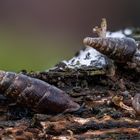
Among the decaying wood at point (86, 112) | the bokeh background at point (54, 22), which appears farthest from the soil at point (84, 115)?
the bokeh background at point (54, 22)

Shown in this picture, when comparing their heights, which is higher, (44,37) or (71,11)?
(71,11)

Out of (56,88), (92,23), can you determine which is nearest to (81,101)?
(56,88)

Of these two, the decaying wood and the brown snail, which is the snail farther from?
the brown snail

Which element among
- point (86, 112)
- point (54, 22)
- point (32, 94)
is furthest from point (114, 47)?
point (54, 22)

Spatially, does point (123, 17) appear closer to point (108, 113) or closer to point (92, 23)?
point (92, 23)

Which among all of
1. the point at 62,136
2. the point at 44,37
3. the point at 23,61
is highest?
the point at 44,37

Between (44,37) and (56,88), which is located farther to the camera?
(44,37)

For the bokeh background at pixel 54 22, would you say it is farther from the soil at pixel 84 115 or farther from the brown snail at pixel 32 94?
the brown snail at pixel 32 94
